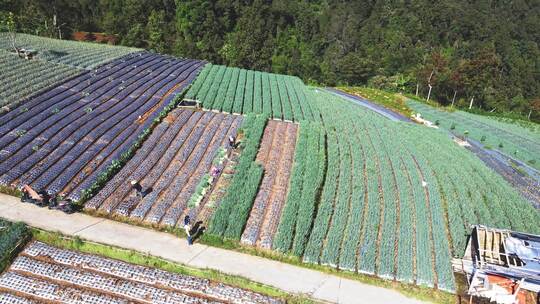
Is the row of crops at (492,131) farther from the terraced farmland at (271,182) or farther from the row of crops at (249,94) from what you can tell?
the terraced farmland at (271,182)

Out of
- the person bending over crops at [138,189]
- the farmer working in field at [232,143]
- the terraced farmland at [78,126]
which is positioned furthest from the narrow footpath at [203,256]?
the farmer working in field at [232,143]

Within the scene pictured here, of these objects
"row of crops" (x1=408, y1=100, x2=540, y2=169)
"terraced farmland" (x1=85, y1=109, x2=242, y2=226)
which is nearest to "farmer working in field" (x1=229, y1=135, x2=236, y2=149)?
"terraced farmland" (x1=85, y1=109, x2=242, y2=226)

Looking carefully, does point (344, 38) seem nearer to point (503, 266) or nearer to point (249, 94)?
point (249, 94)

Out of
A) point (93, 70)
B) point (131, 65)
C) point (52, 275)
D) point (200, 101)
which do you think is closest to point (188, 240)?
point (52, 275)

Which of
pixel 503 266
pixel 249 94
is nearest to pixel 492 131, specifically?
pixel 249 94

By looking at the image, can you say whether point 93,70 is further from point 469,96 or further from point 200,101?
point 469,96
